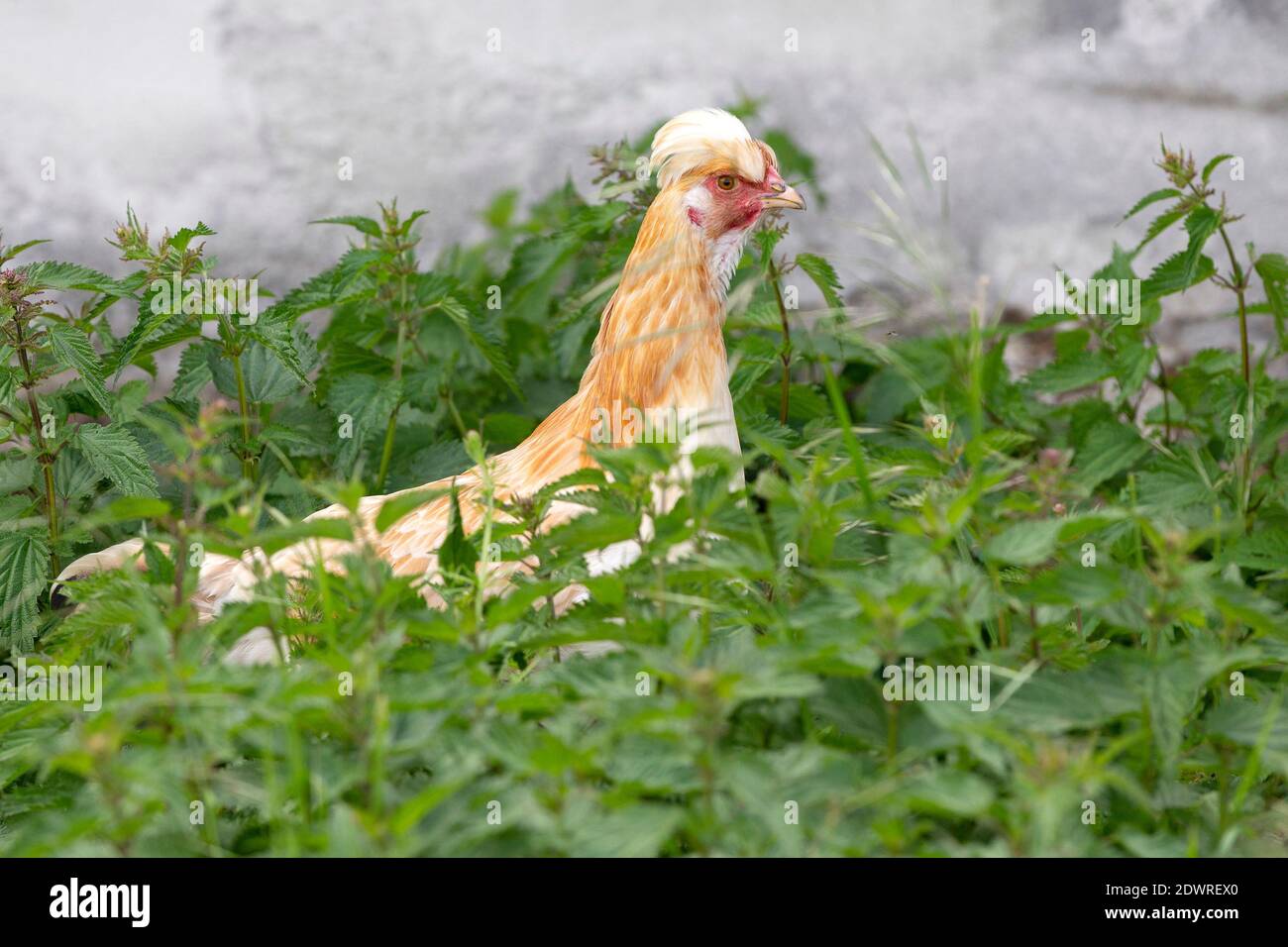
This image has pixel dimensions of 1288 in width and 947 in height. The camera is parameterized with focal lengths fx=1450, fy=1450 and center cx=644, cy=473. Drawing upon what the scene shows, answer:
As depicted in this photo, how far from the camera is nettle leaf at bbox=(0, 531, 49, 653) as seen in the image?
144 inches

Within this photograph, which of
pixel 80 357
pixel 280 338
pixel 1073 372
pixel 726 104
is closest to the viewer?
pixel 80 357

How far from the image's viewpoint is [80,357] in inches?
145

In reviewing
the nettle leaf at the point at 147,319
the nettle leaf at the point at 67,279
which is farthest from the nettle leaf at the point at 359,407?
the nettle leaf at the point at 67,279

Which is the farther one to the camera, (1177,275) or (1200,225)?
(1177,275)

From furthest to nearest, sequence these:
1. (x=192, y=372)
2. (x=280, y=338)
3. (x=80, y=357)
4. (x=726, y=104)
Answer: (x=726, y=104), (x=192, y=372), (x=280, y=338), (x=80, y=357)

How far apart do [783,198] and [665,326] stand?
0.49m

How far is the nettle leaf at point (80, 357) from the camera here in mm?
3666

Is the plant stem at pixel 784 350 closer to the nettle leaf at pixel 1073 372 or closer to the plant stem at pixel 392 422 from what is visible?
the nettle leaf at pixel 1073 372

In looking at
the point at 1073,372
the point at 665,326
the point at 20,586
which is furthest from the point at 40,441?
the point at 1073,372

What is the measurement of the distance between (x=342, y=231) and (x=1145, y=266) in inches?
132

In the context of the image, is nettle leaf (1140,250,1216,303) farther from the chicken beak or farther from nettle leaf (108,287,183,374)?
nettle leaf (108,287,183,374)

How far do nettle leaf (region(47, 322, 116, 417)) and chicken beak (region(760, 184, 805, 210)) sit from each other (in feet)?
6.01

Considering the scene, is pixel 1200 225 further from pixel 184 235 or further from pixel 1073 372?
pixel 184 235
